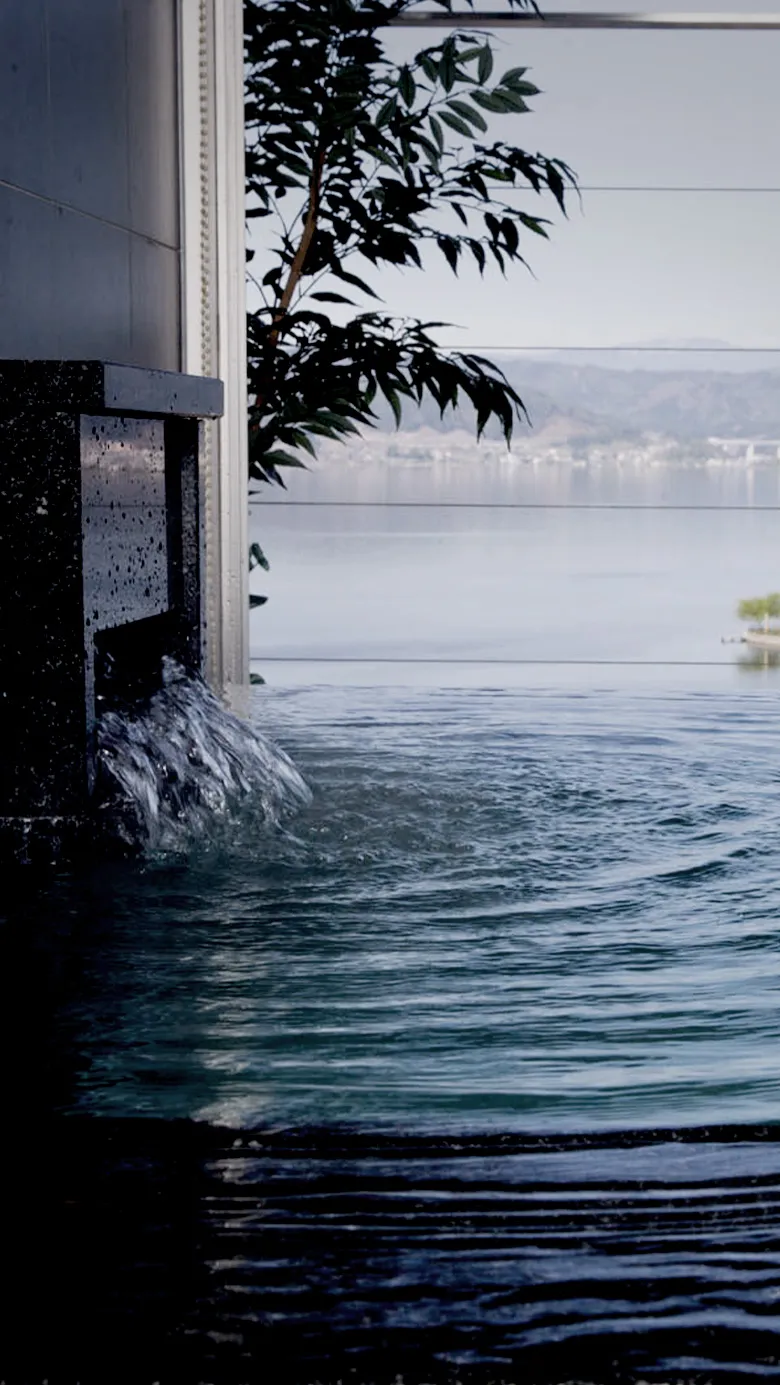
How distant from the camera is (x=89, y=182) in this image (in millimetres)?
2414

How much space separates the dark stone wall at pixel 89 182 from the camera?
2041mm

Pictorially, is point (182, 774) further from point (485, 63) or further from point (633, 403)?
point (633, 403)

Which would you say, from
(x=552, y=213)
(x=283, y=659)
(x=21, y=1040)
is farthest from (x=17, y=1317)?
(x=552, y=213)

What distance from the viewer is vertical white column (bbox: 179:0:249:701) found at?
3.09 meters

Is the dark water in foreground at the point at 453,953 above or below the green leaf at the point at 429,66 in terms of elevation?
below

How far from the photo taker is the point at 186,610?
2.41 metres

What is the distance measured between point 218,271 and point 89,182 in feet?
2.47

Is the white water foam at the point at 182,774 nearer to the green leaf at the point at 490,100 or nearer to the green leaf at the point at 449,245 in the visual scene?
the green leaf at the point at 449,245

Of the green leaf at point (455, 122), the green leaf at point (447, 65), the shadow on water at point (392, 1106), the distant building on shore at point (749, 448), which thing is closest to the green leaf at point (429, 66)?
the green leaf at point (447, 65)

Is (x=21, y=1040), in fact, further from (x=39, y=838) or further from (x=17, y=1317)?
(x=39, y=838)

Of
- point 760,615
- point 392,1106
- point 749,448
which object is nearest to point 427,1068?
point 392,1106

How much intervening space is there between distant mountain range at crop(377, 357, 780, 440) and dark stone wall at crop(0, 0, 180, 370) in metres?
2.60

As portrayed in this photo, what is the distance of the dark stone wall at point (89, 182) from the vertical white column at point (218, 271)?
4cm

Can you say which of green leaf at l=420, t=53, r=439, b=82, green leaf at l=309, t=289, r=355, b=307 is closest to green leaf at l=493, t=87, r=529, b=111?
green leaf at l=420, t=53, r=439, b=82
